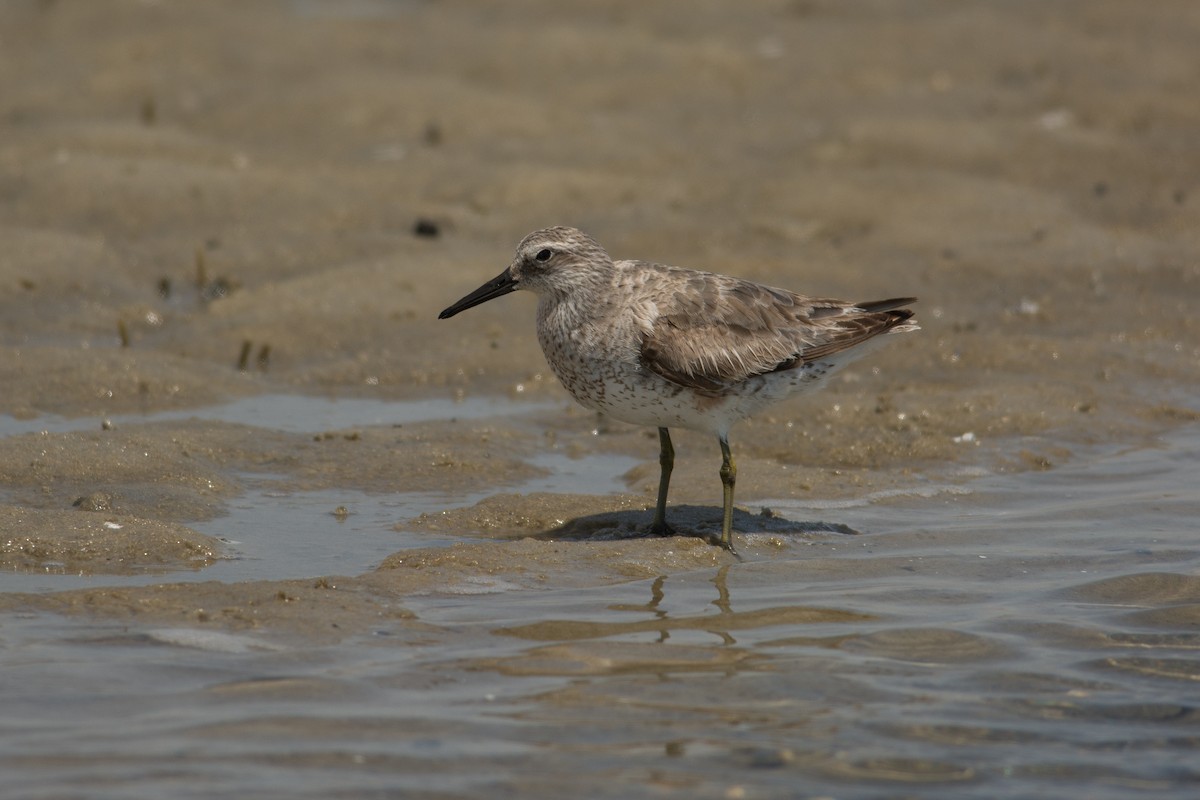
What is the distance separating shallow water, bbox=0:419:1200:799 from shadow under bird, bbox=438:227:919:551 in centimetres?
107

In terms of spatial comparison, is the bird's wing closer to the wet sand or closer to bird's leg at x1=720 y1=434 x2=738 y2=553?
bird's leg at x1=720 y1=434 x2=738 y2=553

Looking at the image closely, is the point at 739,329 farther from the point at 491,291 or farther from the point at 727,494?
the point at 491,291

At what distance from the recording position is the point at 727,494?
945 cm

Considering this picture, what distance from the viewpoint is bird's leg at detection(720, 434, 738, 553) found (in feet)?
30.5

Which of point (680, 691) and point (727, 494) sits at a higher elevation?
point (727, 494)

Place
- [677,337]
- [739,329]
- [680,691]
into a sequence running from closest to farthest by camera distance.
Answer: [680,691] → [677,337] → [739,329]

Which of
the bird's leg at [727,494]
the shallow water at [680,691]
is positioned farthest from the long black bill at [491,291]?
the shallow water at [680,691]

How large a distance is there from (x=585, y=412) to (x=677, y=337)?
116 inches

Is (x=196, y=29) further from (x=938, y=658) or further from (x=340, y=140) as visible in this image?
(x=938, y=658)

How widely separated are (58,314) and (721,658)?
8.55 meters

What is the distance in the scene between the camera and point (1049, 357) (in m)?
13.1

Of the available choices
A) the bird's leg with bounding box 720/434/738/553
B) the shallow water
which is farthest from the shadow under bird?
the shallow water

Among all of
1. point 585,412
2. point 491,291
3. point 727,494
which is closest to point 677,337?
point 727,494

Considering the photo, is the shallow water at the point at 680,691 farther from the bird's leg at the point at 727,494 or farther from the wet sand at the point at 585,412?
the bird's leg at the point at 727,494
